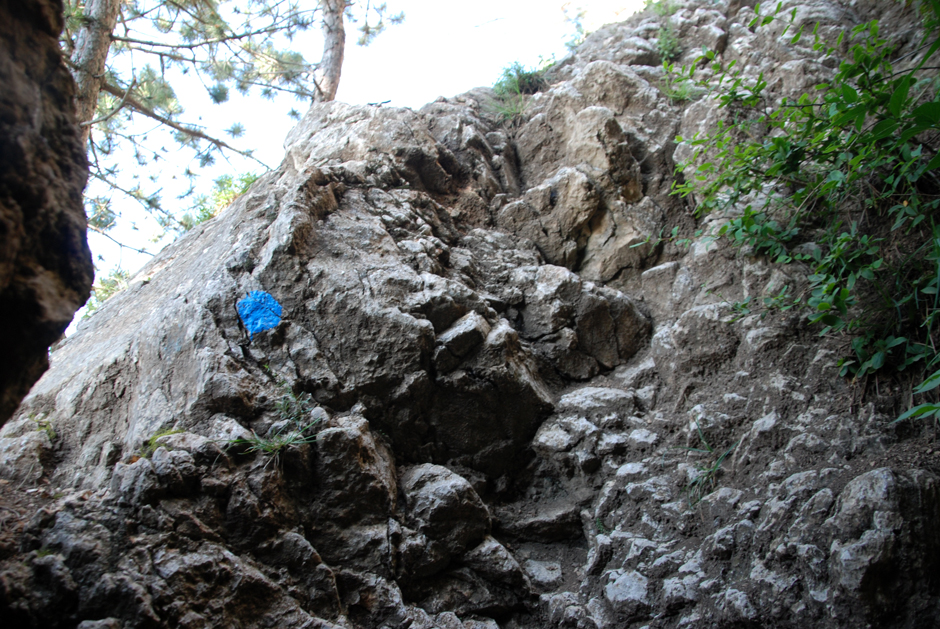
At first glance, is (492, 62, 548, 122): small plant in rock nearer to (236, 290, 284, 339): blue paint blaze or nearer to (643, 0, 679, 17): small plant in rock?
(643, 0, 679, 17): small plant in rock

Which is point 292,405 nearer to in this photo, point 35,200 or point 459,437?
point 459,437

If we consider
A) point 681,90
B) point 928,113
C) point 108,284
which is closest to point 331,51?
point 108,284

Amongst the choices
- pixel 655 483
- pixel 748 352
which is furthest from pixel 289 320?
pixel 748 352

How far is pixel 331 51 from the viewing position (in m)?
7.40

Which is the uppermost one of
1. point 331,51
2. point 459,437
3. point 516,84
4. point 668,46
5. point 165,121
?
point 331,51

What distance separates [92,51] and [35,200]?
4.75 meters

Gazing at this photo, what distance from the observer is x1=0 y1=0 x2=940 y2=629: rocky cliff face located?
2088 millimetres

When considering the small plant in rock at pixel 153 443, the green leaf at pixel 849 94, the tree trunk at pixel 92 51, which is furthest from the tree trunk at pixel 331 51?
the green leaf at pixel 849 94

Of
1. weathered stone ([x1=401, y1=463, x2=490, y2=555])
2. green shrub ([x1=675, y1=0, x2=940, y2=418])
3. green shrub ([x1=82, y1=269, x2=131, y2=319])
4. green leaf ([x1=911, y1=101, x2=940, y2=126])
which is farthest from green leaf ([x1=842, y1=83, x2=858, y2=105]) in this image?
green shrub ([x1=82, y1=269, x2=131, y2=319])

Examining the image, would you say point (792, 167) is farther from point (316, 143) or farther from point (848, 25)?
point (316, 143)

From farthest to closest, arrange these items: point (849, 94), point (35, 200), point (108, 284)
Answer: point (108, 284) < point (849, 94) < point (35, 200)

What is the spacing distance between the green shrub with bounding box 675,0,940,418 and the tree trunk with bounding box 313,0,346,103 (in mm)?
5550

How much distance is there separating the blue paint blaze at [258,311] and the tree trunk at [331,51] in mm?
4922

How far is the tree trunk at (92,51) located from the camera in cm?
475
